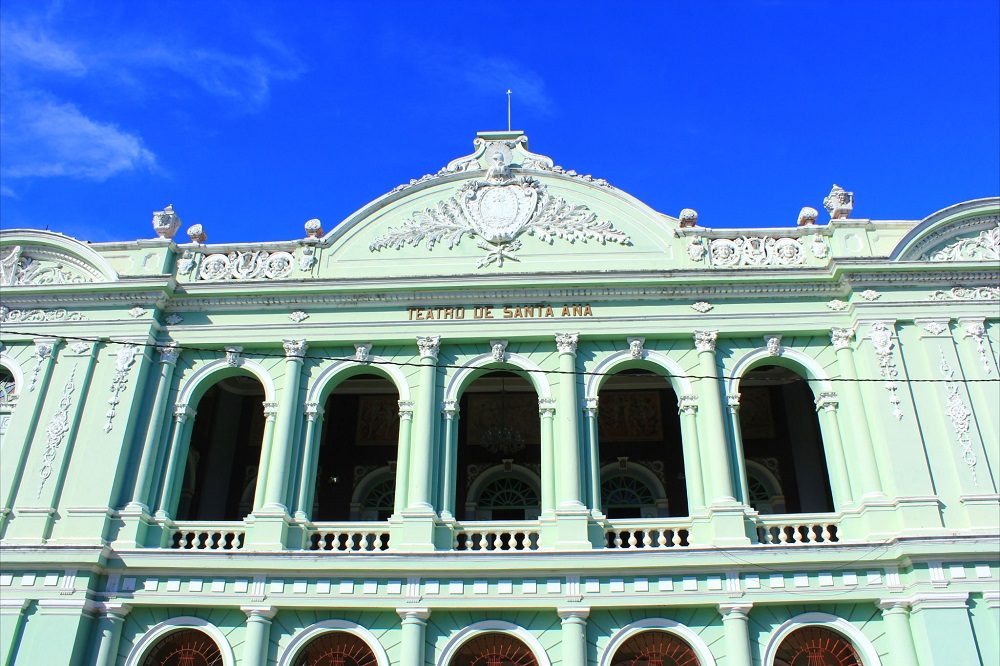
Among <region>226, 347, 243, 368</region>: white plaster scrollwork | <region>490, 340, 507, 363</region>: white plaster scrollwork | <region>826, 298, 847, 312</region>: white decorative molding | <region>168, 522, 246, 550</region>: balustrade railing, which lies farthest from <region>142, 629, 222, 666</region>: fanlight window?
<region>826, 298, 847, 312</region>: white decorative molding

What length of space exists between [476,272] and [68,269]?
8380mm

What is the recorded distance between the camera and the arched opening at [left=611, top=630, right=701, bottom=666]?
567 inches

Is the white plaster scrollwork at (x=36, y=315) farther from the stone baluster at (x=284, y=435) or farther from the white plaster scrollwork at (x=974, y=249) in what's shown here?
the white plaster scrollwork at (x=974, y=249)

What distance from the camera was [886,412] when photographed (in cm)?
1544

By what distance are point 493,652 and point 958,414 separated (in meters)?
8.99

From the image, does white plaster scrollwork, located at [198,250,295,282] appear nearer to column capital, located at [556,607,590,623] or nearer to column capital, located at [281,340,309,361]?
column capital, located at [281,340,309,361]

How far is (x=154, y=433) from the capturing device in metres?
16.5

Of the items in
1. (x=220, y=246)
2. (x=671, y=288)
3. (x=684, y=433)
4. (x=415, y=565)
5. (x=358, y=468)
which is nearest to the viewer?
(x=415, y=565)

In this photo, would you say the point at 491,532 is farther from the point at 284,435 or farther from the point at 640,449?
the point at 640,449

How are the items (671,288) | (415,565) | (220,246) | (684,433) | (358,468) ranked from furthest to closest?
(358,468) → (220,246) → (671,288) → (684,433) → (415,565)

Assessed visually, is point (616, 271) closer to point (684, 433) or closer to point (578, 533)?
point (684, 433)

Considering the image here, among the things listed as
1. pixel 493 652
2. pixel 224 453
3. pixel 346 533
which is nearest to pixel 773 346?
pixel 493 652

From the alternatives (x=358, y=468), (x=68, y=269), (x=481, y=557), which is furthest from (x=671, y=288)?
(x=68, y=269)

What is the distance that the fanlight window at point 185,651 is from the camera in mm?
14859
